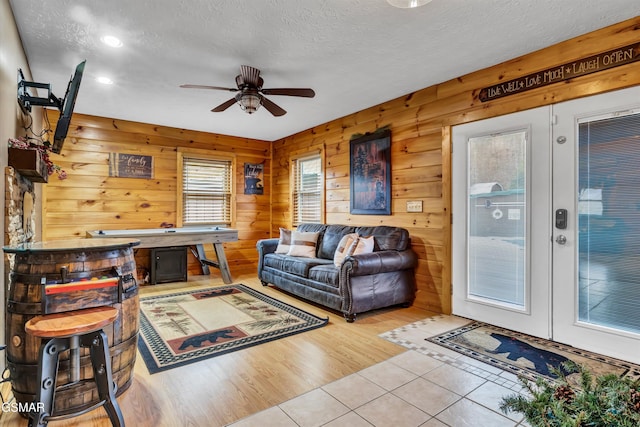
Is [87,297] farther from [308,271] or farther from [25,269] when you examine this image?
[308,271]

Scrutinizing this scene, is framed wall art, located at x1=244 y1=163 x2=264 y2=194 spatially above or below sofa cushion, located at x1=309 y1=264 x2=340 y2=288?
above

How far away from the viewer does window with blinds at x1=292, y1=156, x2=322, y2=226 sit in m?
5.45

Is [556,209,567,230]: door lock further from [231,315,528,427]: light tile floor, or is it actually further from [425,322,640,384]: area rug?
[231,315,528,427]: light tile floor

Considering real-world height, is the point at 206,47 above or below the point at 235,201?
above

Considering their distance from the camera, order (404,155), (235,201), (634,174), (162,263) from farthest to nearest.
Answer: (235,201)
(162,263)
(404,155)
(634,174)

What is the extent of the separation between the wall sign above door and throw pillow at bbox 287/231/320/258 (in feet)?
8.45

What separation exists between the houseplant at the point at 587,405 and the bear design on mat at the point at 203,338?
7.98 feet

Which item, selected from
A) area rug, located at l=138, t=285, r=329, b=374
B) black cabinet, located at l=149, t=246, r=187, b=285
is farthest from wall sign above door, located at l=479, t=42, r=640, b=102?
black cabinet, located at l=149, t=246, r=187, b=285

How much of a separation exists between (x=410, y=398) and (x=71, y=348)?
69.2 inches

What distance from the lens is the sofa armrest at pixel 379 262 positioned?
3.23 metres

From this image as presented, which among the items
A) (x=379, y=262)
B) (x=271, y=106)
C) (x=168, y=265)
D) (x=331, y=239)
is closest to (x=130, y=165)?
(x=168, y=265)

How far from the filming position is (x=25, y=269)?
5.40ft

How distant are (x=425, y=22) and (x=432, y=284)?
98.3 inches

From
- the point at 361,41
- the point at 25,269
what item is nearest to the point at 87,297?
the point at 25,269
